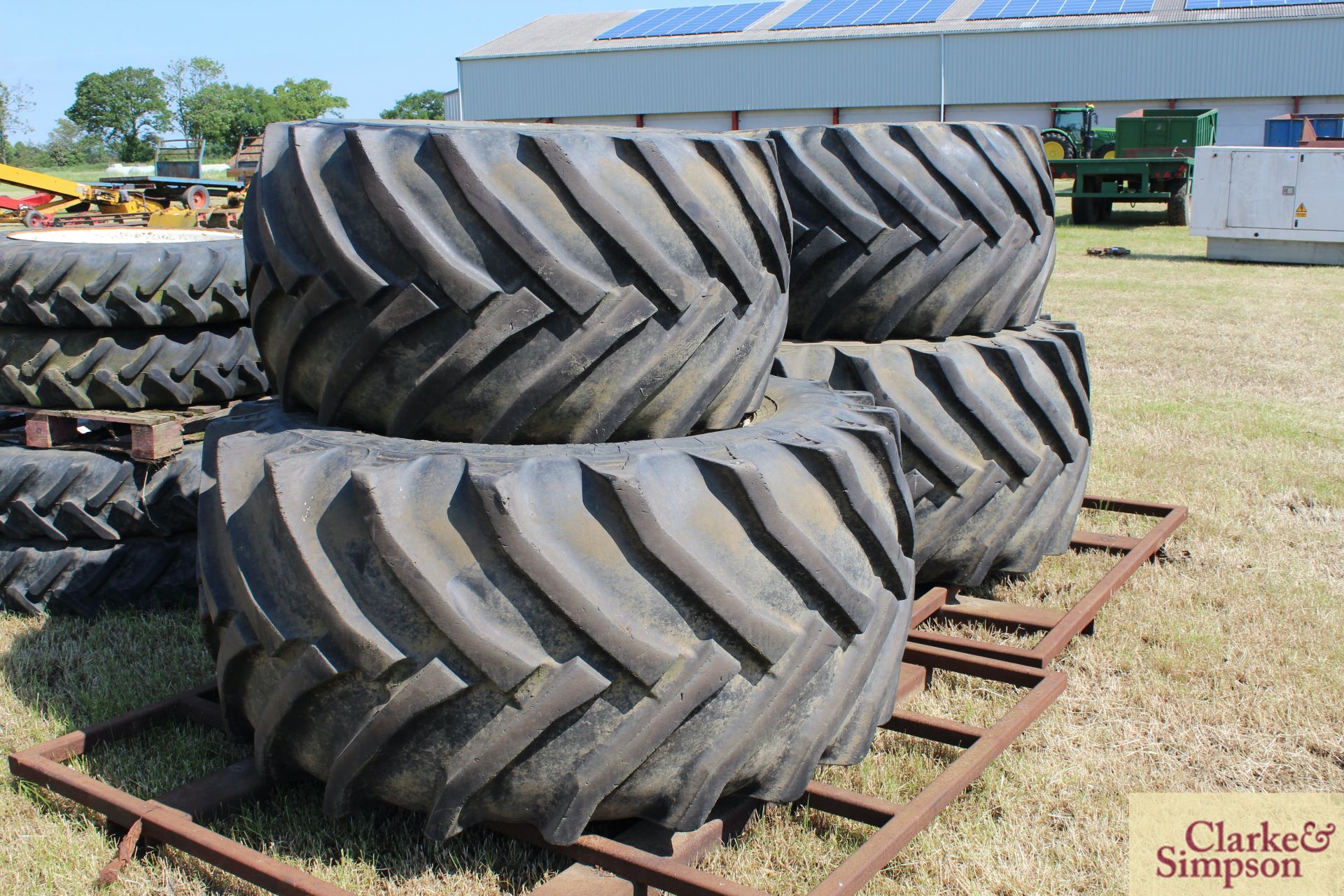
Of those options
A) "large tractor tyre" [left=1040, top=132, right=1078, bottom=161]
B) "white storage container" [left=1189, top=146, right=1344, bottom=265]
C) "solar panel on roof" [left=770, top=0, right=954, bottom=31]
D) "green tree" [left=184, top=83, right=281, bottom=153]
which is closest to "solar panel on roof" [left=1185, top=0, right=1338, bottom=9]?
"solar panel on roof" [left=770, top=0, right=954, bottom=31]

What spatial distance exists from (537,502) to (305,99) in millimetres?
90247

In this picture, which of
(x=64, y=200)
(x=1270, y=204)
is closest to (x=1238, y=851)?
(x=1270, y=204)

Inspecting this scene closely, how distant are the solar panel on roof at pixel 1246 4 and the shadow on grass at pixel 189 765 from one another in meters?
35.8

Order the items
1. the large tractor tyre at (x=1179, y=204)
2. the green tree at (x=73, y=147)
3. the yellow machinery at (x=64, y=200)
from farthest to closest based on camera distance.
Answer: the green tree at (x=73, y=147) < the large tractor tyre at (x=1179, y=204) < the yellow machinery at (x=64, y=200)

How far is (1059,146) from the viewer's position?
81.4 ft

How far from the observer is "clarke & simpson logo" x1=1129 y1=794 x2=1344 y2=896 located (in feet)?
7.00

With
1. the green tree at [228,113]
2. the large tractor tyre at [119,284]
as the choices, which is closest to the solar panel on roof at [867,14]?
the large tractor tyre at [119,284]

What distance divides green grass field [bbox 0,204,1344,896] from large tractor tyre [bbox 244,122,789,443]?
81 cm

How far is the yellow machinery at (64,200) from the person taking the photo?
46.8 ft

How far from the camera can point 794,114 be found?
118ft

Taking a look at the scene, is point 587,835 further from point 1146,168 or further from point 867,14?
point 867,14

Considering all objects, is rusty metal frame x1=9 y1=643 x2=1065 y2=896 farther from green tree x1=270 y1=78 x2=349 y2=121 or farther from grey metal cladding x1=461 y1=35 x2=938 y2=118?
green tree x1=270 y1=78 x2=349 y2=121

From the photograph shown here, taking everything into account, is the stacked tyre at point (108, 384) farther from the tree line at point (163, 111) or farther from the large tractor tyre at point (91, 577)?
the tree line at point (163, 111)

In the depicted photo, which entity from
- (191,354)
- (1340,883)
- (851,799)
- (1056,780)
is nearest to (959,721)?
(1056,780)
